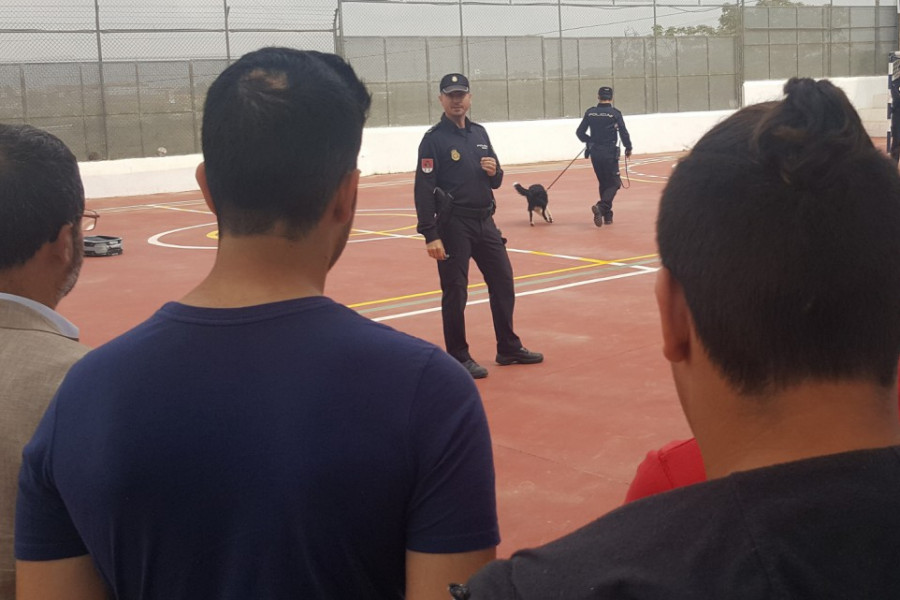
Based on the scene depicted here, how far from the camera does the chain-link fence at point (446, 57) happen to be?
24000 mm

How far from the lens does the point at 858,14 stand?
39.1 meters

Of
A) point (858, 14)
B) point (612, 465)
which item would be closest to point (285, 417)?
point (612, 465)

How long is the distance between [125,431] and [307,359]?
28 cm

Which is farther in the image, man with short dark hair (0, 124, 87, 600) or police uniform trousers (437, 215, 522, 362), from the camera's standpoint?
police uniform trousers (437, 215, 522, 362)

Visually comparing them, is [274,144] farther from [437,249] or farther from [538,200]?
[538,200]

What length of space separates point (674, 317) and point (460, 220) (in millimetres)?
6090

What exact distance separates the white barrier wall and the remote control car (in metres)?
9.53

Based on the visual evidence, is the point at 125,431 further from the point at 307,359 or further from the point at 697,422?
the point at 697,422

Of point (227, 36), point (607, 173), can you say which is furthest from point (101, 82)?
point (607, 173)

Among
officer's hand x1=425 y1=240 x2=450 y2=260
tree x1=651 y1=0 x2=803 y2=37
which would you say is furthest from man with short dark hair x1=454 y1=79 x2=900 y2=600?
tree x1=651 y1=0 x2=803 y2=37

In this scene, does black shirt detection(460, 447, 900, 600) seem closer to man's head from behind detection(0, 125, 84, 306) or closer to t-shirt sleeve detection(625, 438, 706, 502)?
t-shirt sleeve detection(625, 438, 706, 502)

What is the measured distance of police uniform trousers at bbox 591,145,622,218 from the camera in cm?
1523

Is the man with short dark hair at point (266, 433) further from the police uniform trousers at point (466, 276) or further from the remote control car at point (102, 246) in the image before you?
the remote control car at point (102, 246)

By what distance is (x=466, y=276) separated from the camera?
729cm
